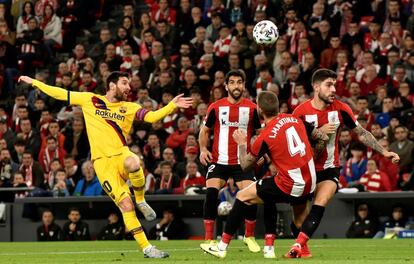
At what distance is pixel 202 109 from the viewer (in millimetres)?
24172

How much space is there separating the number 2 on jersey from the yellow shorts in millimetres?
2477

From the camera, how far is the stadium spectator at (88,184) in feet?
77.1

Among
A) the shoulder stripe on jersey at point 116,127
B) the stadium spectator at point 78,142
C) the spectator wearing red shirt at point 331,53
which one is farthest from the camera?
the stadium spectator at point 78,142

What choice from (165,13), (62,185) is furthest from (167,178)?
(165,13)

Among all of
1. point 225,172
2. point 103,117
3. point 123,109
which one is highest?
point 123,109

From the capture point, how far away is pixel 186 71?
25.7m

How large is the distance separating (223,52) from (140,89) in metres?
2.08

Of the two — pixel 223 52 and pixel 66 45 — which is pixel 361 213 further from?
pixel 66 45

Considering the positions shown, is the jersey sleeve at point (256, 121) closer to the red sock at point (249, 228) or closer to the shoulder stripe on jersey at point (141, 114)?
the red sock at point (249, 228)

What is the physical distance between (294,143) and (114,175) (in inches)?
104

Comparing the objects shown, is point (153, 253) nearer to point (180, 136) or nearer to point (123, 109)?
point (123, 109)

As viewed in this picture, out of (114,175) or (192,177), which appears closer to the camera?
(114,175)

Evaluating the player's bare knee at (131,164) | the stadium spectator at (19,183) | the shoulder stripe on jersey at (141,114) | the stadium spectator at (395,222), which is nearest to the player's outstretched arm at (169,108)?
the shoulder stripe on jersey at (141,114)

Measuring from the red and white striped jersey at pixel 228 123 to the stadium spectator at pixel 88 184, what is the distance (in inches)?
325
